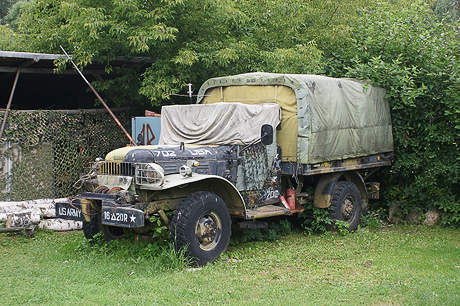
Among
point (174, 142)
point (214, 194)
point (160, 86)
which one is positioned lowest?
point (214, 194)

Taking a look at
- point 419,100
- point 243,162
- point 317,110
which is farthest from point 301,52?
point 243,162

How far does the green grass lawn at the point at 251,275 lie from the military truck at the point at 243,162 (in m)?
0.54

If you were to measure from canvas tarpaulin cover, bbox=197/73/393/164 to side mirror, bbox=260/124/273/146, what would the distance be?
76cm

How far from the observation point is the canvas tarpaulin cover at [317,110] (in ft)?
26.9

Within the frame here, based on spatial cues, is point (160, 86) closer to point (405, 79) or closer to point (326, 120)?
point (326, 120)

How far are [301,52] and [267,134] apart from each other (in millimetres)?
4615

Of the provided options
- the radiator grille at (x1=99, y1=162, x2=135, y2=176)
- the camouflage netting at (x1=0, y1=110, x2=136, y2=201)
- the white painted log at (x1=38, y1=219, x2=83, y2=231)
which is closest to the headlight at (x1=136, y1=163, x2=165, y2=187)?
the radiator grille at (x1=99, y1=162, x2=135, y2=176)

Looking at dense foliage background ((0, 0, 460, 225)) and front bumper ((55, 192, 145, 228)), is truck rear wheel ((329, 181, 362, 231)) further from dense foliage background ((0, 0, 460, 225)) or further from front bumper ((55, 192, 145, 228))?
front bumper ((55, 192, 145, 228))

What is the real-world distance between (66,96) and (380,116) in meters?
9.31

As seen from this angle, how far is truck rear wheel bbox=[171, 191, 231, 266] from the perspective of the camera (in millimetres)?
6465

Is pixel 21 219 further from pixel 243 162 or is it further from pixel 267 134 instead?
pixel 267 134

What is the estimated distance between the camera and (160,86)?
1022 centimetres

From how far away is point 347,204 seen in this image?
924 cm

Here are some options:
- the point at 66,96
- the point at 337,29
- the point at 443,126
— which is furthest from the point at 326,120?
the point at 66,96
